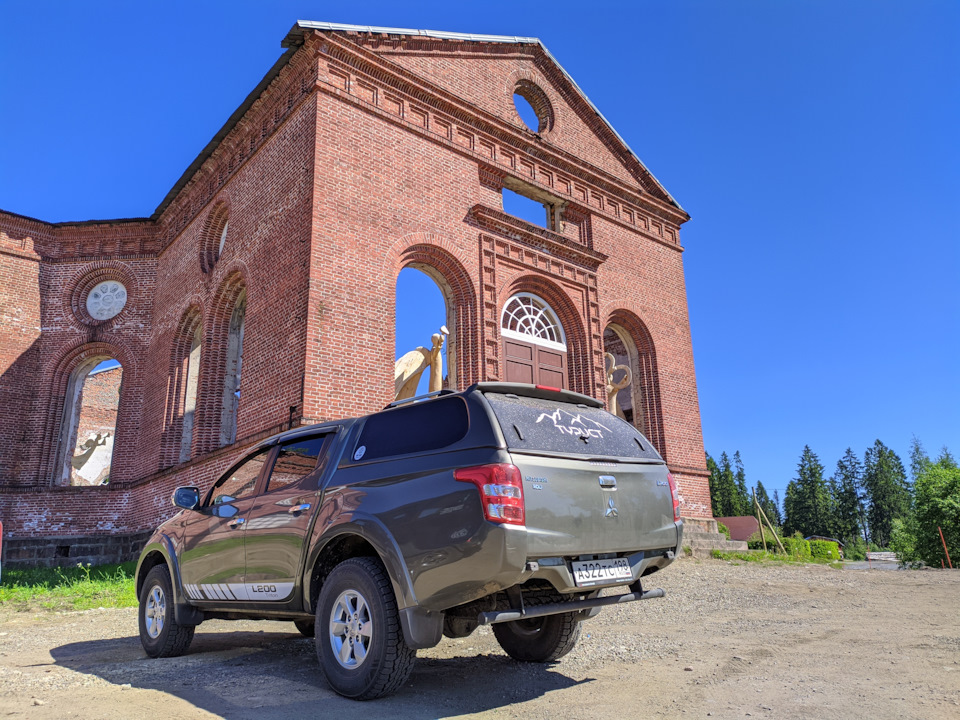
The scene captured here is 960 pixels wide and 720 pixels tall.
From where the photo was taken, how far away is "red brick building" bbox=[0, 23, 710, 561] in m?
11.8

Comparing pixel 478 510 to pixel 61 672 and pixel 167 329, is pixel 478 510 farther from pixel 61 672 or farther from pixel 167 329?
pixel 167 329

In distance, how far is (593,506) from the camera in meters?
3.97

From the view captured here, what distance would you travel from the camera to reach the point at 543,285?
15.0 meters

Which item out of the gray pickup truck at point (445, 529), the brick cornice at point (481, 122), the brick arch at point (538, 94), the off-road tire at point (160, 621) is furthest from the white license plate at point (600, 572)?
the brick arch at point (538, 94)

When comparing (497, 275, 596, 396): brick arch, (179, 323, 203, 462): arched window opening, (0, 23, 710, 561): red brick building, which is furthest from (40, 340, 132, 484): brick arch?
(497, 275, 596, 396): brick arch

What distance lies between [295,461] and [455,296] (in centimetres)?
888

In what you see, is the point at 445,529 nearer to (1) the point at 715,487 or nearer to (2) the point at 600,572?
(2) the point at 600,572

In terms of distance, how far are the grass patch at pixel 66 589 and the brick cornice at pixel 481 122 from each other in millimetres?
9219

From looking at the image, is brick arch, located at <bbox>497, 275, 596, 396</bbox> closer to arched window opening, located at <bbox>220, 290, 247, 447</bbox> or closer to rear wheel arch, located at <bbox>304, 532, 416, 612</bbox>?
arched window opening, located at <bbox>220, 290, 247, 447</bbox>

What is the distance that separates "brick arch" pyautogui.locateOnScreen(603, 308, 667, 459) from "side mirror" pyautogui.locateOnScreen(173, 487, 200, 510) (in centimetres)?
1236

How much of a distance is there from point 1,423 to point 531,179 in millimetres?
14462

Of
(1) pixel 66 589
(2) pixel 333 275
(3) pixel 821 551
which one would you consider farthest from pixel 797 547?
(1) pixel 66 589

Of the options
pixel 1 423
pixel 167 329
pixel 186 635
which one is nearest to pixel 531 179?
pixel 167 329

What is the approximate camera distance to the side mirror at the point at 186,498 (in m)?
5.30
